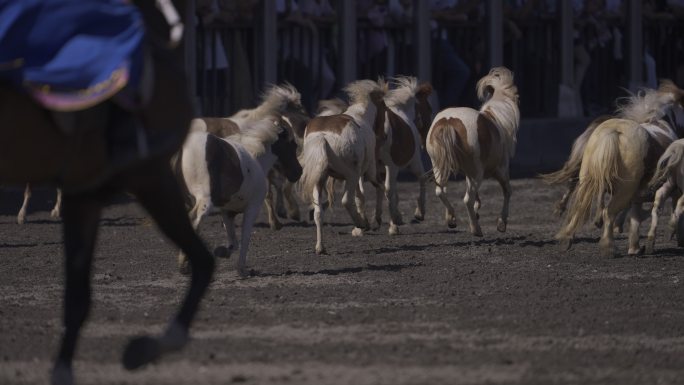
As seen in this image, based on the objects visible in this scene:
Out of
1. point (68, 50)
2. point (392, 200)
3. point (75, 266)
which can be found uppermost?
point (68, 50)

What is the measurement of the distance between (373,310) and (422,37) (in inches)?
528

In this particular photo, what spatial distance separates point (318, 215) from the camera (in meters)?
12.3

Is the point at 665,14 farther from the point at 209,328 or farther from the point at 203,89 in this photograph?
the point at 209,328

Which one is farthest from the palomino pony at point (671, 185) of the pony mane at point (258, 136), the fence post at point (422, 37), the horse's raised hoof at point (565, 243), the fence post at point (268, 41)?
the fence post at point (422, 37)

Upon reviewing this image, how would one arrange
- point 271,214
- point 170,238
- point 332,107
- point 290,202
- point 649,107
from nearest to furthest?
point 170,238, point 649,107, point 271,214, point 332,107, point 290,202

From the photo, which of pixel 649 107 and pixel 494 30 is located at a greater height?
pixel 494 30

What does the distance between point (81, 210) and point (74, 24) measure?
898 mm

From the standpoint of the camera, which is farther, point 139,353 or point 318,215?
point 318,215

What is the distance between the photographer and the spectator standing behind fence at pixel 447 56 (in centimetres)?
2208

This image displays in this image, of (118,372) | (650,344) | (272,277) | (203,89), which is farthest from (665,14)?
(118,372)

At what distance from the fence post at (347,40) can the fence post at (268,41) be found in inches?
55.7

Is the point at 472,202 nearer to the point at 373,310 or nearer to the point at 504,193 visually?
the point at 504,193

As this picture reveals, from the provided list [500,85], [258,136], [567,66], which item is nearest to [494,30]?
[567,66]

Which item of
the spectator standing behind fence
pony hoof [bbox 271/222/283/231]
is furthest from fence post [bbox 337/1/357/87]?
pony hoof [bbox 271/222/283/231]
